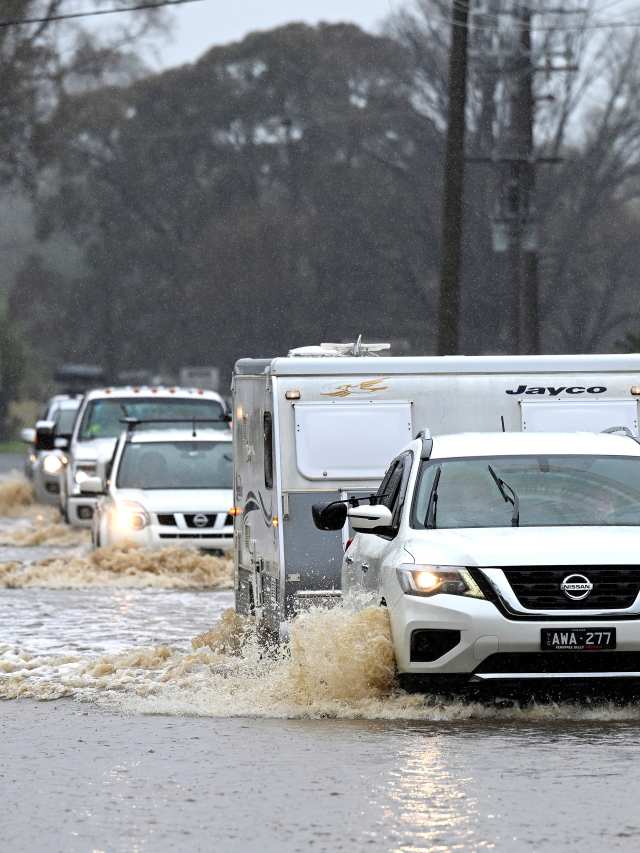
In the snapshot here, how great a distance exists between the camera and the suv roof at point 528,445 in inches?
466

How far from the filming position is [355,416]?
13875 millimetres

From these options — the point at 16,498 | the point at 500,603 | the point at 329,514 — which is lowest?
the point at 16,498

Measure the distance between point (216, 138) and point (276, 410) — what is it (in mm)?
61052

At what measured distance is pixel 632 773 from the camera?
29.0ft

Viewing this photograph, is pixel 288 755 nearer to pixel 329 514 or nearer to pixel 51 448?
pixel 329 514

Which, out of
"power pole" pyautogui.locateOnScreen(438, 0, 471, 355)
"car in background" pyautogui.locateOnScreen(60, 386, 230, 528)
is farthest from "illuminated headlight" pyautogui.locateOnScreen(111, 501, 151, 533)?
"power pole" pyautogui.locateOnScreen(438, 0, 471, 355)

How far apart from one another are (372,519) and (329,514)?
1.90ft

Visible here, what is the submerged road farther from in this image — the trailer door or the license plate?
the trailer door

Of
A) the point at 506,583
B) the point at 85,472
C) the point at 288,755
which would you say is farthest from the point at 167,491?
the point at 288,755

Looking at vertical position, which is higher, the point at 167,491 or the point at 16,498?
the point at 167,491

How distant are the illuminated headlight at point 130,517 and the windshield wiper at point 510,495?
976 cm

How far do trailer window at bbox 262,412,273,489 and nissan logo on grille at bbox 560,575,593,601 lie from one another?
12.0 feet

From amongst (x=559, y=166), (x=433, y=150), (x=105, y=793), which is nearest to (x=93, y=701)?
(x=105, y=793)

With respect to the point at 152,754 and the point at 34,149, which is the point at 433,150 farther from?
the point at 152,754
